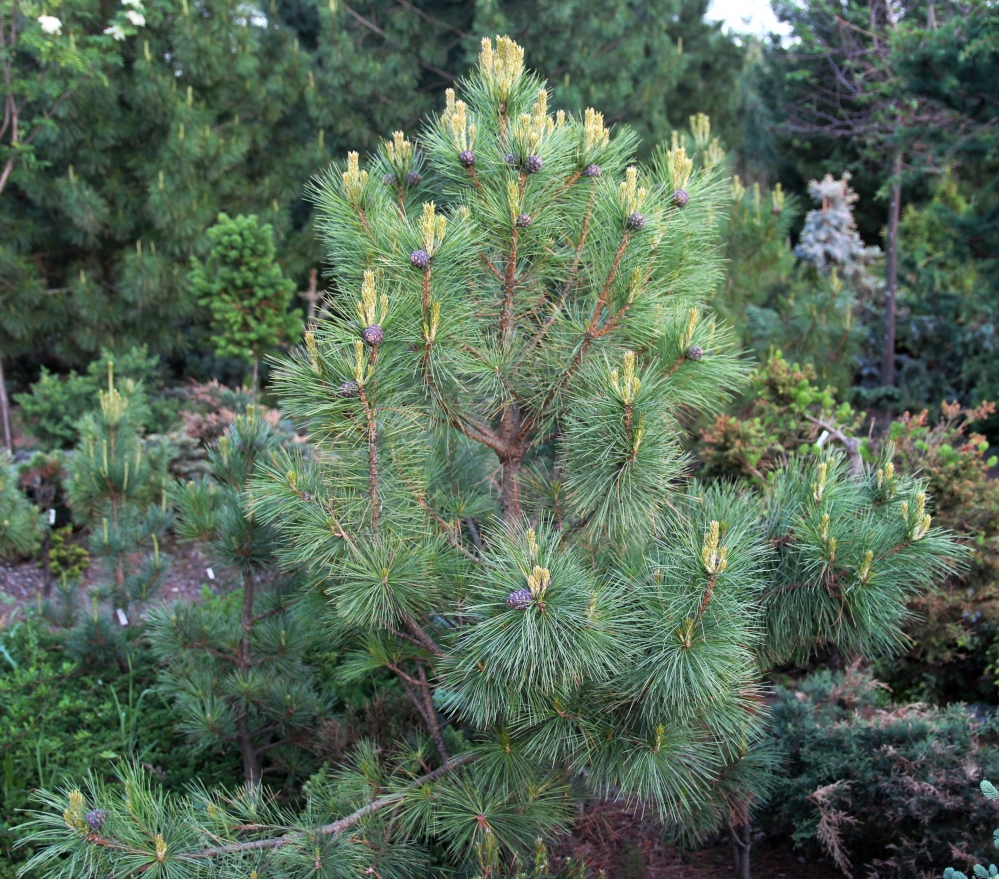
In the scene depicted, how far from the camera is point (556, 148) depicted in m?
2.46

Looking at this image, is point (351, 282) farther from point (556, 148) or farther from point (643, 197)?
point (643, 197)

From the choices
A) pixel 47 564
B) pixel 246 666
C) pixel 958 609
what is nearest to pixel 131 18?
pixel 47 564

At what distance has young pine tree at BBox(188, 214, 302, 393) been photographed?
7.17m

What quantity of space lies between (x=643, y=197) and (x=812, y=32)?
32.7ft

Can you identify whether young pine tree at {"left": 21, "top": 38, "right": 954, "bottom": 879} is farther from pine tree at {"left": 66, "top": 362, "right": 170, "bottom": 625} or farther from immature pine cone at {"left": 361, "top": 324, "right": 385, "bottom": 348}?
pine tree at {"left": 66, "top": 362, "right": 170, "bottom": 625}

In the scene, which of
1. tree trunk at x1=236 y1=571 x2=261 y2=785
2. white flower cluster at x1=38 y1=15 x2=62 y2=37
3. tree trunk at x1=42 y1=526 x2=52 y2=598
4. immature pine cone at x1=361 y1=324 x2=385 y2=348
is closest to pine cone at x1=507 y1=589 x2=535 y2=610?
immature pine cone at x1=361 y1=324 x2=385 y2=348

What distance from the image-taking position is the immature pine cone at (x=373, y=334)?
213 centimetres

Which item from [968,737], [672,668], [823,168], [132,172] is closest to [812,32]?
[823,168]

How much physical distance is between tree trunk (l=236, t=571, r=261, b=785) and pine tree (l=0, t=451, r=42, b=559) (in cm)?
195

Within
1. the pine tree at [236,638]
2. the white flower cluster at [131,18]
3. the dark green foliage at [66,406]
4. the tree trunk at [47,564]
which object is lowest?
the tree trunk at [47,564]

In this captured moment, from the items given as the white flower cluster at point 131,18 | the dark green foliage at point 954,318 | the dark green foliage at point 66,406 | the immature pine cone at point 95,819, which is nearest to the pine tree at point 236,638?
the immature pine cone at point 95,819

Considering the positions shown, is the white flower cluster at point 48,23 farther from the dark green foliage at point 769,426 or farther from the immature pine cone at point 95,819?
the immature pine cone at point 95,819

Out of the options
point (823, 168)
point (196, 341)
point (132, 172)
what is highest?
point (823, 168)

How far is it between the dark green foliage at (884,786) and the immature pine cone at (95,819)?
213 centimetres
